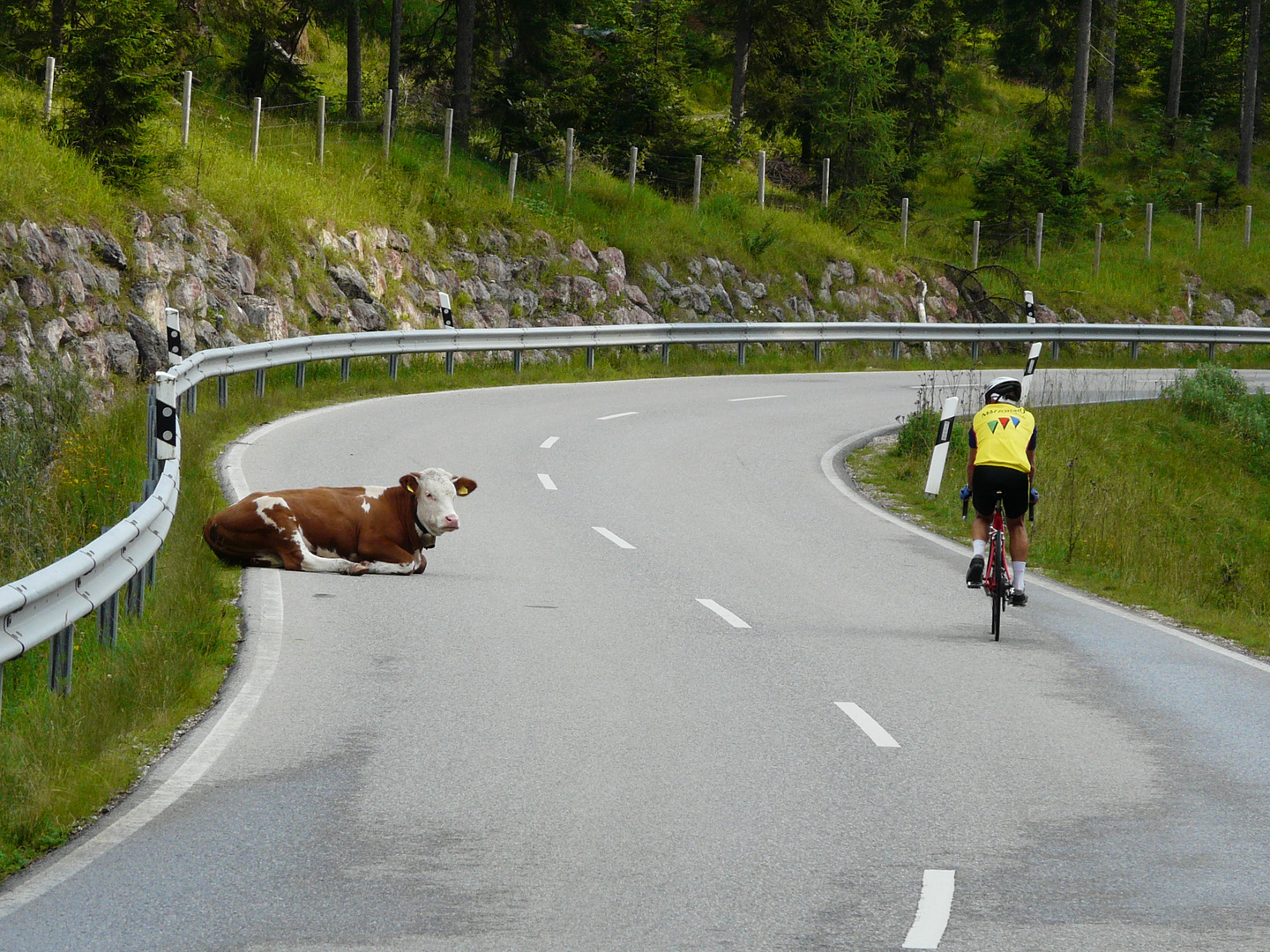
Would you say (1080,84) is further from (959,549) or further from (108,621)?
(108,621)

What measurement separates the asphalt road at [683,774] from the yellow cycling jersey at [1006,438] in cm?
128

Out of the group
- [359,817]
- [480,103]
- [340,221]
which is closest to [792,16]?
[480,103]

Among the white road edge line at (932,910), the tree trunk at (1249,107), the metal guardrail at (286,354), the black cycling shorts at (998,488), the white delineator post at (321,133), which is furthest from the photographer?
the tree trunk at (1249,107)

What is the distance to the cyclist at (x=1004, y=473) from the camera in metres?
11.8

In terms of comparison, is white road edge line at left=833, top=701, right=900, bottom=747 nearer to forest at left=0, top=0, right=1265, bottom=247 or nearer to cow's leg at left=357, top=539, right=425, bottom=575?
cow's leg at left=357, top=539, right=425, bottom=575

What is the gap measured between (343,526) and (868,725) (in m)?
5.34

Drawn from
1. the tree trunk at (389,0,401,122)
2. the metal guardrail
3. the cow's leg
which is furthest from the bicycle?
the tree trunk at (389,0,401,122)

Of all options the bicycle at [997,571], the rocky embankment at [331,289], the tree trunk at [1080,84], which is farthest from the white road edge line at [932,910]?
the tree trunk at [1080,84]

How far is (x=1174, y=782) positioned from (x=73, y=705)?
5489 millimetres

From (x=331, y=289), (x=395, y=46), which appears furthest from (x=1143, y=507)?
(x=395, y=46)

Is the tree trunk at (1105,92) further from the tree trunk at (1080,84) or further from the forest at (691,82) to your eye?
the tree trunk at (1080,84)

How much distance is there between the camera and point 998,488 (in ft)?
38.8

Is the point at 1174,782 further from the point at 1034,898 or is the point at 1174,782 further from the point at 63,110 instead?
the point at 63,110

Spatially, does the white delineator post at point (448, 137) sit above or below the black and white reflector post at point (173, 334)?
above
